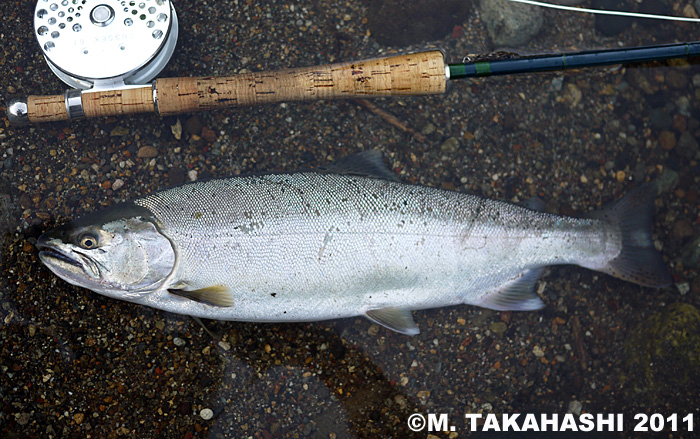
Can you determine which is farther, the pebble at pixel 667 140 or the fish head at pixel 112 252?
the pebble at pixel 667 140

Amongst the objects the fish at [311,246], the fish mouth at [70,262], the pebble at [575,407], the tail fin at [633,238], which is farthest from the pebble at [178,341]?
the tail fin at [633,238]

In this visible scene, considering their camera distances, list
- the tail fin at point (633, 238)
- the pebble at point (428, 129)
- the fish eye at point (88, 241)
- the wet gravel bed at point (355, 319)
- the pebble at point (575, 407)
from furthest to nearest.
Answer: the pebble at point (428, 129) → the pebble at point (575, 407) → the tail fin at point (633, 238) → the wet gravel bed at point (355, 319) → the fish eye at point (88, 241)

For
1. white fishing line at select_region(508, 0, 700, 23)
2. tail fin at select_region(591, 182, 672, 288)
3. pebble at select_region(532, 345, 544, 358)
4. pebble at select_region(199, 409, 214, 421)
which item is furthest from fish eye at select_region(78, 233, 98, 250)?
white fishing line at select_region(508, 0, 700, 23)

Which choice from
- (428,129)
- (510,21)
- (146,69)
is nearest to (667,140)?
(510,21)

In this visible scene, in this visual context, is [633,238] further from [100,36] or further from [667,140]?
[100,36]

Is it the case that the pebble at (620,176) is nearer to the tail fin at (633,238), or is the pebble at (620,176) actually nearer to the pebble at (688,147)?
the tail fin at (633,238)
